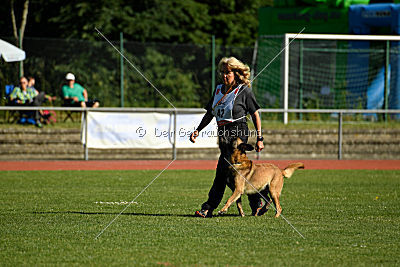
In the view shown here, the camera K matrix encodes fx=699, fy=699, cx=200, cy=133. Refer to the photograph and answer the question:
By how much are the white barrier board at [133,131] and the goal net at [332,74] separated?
5.31 meters

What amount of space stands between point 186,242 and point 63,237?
1328mm

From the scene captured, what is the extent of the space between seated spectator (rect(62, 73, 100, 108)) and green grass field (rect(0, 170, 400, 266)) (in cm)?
669

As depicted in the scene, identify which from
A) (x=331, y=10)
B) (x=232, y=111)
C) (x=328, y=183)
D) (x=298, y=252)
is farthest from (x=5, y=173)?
(x=331, y=10)

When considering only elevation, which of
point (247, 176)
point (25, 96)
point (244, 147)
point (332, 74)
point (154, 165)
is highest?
point (332, 74)

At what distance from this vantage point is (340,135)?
19.3 m

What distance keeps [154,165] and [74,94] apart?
13.5ft

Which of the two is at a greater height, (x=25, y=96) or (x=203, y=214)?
(x=25, y=96)

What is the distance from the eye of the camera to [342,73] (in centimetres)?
2439

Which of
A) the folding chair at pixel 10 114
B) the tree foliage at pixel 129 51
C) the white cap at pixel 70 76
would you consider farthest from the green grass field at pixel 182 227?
the tree foliage at pixel 129 51

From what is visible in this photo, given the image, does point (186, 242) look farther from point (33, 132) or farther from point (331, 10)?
point (331, 10)

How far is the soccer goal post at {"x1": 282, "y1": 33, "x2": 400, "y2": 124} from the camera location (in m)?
23.2

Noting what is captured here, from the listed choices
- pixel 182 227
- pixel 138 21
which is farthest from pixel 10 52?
pixel 182 227

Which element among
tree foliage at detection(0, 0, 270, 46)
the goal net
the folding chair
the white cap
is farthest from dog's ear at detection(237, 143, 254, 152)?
tree foliage at detection(0, 0, 270, 46)

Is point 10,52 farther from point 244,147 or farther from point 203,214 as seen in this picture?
point 244,147
